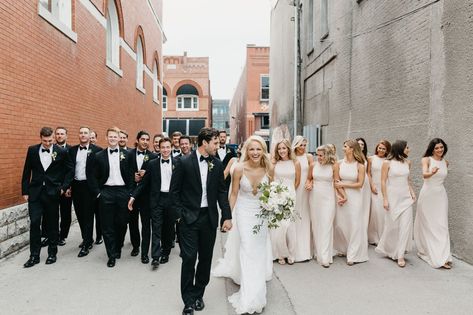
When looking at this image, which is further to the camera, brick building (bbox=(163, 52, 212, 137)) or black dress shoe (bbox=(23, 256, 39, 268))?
brick building (bbox=(163, 52, 212, 137))

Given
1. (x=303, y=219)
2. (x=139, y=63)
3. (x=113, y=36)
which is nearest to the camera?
(x=303, y=219)

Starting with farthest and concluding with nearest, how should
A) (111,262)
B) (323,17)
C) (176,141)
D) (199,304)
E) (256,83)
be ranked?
(256,83), (323,17), (176,141), (111,262), (199,304)

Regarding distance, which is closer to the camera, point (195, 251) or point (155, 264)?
point (195, 251)

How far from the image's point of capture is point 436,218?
6.57m

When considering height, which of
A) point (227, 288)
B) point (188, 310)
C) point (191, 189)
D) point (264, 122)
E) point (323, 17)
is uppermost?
point (323, 17)

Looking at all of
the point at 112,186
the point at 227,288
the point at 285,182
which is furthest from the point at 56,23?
the point at 227,288

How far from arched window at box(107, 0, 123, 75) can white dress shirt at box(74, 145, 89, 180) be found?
7.97 m

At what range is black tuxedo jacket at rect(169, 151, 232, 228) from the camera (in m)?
4.62

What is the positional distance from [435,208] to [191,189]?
168 inches

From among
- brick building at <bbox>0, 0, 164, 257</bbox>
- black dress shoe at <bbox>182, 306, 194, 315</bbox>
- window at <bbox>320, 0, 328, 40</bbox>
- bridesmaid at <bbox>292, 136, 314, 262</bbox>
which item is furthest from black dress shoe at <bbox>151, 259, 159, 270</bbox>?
window at <bbox>320, 0, 328, 40</bbox>

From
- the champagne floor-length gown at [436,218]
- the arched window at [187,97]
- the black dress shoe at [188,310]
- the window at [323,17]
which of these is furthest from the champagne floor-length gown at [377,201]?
the arched window at [187,97]

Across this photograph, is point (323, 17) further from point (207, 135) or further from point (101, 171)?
point (207, 135)

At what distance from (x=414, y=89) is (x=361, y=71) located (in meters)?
3.05

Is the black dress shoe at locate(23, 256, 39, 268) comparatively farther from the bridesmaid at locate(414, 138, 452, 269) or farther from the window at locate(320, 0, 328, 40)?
the window at locate(320, 0, 328, 40)
